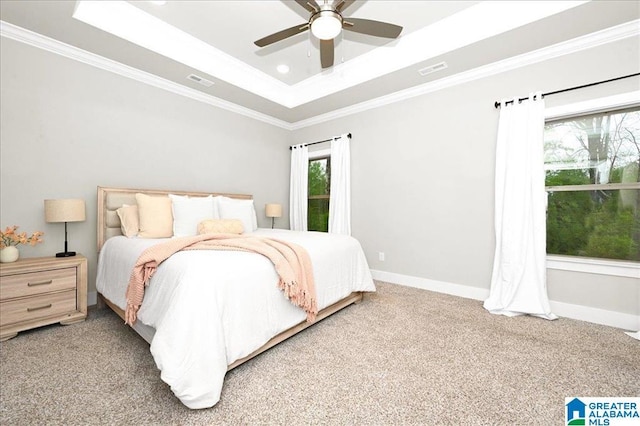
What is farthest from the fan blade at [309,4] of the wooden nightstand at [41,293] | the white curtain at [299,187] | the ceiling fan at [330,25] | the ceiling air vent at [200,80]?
the white curtain at [299,187]

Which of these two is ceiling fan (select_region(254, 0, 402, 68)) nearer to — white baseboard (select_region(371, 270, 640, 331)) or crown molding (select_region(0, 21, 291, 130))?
crown molding (select_region(0, 21, 291, 130))

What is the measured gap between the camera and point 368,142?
407 centimetres

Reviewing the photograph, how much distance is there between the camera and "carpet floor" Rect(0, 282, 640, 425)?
137 cm

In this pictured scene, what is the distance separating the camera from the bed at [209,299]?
4.57 feet

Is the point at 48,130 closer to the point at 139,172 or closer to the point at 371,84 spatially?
the point at 139,172

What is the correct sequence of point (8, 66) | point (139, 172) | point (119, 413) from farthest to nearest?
point (139, 172)
point (8, 66)
point (119, 413)

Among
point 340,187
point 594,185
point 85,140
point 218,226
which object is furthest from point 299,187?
point 594,185

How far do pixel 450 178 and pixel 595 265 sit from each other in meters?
1.54

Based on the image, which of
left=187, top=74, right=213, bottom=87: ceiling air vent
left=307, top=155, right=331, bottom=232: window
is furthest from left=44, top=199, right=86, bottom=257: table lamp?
left=307, top=155, right=331, bottom=232: window

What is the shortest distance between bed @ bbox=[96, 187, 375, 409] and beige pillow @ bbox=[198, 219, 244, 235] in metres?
0.28

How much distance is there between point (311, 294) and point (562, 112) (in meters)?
2.91

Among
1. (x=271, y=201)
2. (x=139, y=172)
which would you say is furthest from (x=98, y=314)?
(x=271, y=201)

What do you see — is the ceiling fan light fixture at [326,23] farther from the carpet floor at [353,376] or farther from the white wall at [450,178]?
the carpet floor at [353,376]

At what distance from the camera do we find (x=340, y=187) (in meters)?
4.27
